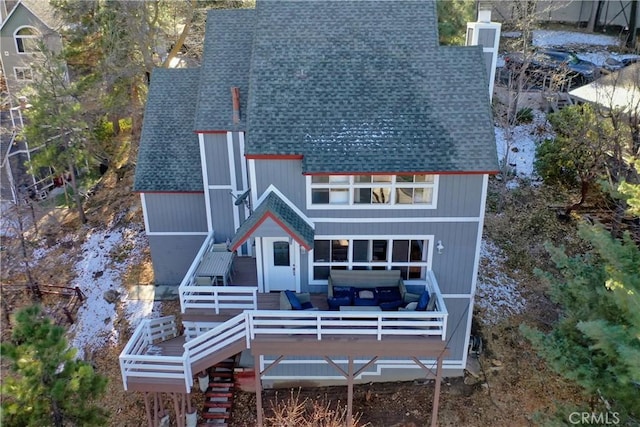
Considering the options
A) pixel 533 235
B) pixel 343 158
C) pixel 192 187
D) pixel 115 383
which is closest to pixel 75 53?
pixel 192 187

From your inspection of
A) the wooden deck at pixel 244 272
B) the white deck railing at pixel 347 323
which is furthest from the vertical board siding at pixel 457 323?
the wooden deck at pixel 244 272

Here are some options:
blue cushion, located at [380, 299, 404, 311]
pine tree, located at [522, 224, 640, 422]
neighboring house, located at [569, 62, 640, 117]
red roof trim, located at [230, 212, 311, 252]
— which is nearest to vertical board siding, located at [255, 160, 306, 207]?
red roof trim, located at [230, 212, 311, 252]

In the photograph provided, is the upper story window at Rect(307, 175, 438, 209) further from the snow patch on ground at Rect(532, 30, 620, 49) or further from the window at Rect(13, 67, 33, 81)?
the snow patch on ground at Rect(532, 30, 620, 49)

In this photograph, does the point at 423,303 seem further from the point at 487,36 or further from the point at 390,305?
the point at 487,36

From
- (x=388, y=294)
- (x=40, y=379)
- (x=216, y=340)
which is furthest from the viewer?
(x=388, y=294)

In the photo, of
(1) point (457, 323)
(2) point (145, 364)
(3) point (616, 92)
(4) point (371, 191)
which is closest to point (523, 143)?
(3) point (616, 92)
